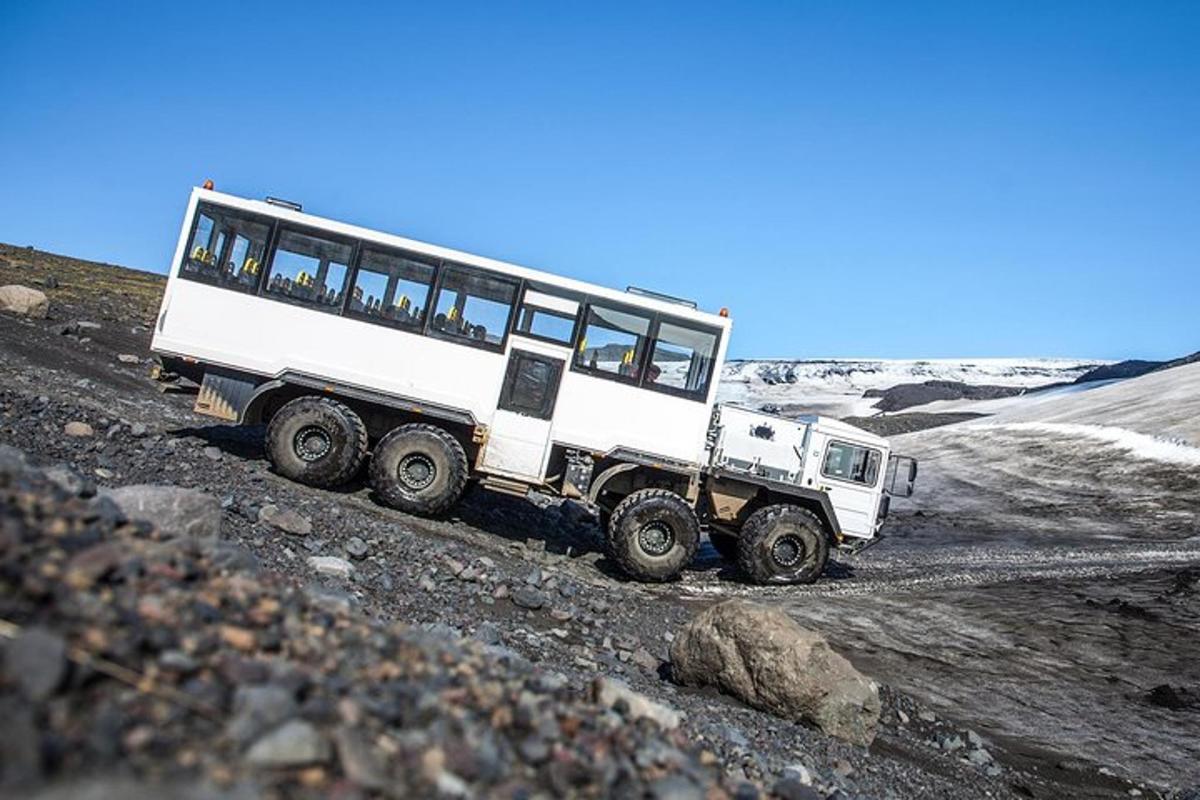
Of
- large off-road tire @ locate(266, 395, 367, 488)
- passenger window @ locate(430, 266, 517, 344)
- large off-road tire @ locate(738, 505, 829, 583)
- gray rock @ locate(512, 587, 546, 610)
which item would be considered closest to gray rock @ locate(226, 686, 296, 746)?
gray rock @ locate(512, 587, 546, 610)

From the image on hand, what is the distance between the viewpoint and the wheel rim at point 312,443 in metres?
13.7

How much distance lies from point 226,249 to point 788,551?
11.3 meters

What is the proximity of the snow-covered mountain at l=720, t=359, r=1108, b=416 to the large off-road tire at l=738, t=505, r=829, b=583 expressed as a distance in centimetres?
4716

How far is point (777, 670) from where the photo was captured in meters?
8.33

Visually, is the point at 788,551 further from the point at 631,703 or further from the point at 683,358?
the point at 631,703

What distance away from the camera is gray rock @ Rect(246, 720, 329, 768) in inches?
106

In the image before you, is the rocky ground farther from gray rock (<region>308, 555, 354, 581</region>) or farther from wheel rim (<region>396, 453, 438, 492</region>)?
wheel rim (<region>396, 453, 438, 492</region>)

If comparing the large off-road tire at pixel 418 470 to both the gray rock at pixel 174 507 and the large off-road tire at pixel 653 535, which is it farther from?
the gray rock at pixel 174 507

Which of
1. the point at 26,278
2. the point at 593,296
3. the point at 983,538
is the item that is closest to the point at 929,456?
the point at 983,538

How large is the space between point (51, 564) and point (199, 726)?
996 millimetres

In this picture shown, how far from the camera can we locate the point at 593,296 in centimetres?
1445

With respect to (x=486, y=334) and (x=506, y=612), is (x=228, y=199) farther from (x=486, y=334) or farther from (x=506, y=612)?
(x=506, y=612)

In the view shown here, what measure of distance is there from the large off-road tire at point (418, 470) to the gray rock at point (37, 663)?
11200 millimetres

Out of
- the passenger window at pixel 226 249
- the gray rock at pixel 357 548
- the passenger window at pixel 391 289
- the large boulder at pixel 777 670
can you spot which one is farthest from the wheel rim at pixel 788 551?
the passenger window at pixel 226 249
